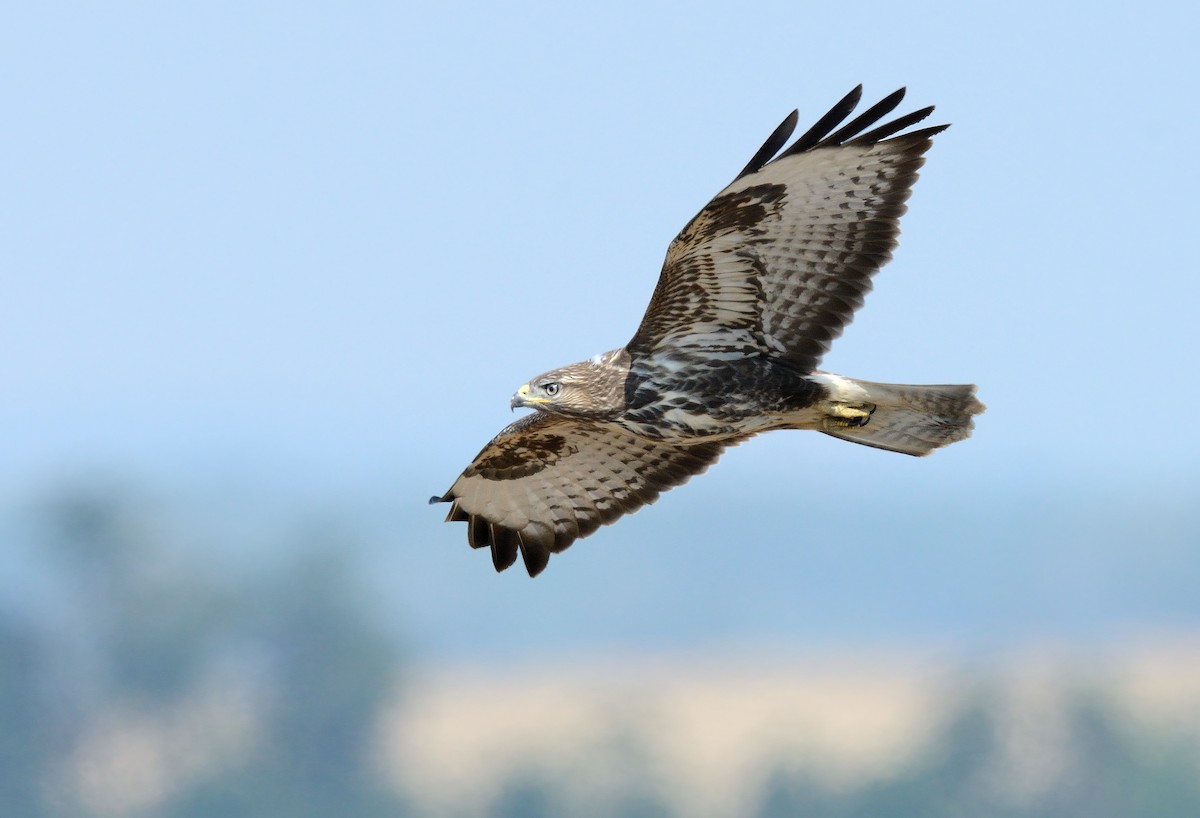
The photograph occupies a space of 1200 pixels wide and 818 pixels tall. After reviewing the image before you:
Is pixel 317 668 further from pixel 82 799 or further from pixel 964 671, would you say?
pixel 82 799

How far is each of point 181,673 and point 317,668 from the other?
4.45 meters

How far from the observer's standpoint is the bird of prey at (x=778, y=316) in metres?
9.33

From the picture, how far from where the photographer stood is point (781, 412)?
9.75 metres

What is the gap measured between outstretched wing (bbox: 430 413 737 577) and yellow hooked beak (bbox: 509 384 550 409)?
115 centimetres

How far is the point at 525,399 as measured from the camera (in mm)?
9656

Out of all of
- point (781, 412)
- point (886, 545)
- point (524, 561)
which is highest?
point (781, 412)

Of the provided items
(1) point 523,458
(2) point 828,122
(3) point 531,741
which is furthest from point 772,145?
(3) point 531,741

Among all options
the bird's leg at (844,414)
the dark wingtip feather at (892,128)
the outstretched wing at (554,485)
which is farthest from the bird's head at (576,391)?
the dark wingtip feather at (892,128)

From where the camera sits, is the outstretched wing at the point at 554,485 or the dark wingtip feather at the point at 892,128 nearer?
the dark wingtip feather at the point at 892,128

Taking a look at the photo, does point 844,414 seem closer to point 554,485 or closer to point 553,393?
point 553,393

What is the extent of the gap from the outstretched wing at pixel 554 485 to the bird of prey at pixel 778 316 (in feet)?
3.46

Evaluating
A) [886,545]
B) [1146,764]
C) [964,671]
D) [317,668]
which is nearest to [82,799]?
[1146,764]

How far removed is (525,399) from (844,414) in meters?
1.54

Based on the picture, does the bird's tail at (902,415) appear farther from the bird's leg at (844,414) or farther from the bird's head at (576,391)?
the bird's head at (576,391)
